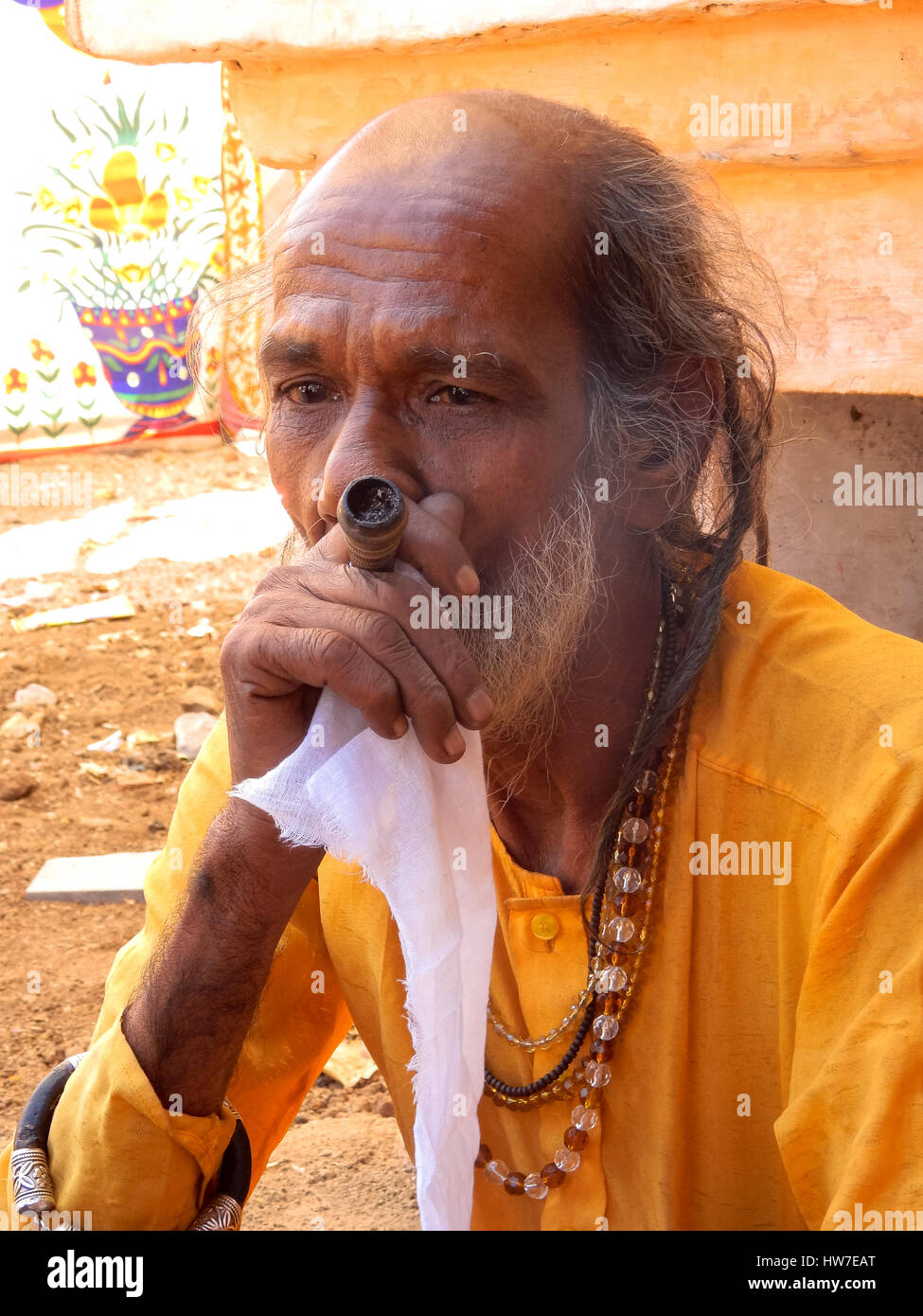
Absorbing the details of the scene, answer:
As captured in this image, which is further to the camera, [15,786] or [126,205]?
[126,205]

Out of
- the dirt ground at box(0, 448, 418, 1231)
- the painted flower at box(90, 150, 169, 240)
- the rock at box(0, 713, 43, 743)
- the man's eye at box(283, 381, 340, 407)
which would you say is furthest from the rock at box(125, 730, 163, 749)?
the painted flower at box(90, 150, 169, 240)

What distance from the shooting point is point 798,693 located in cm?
212

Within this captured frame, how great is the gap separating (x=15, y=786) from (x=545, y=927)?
3788 millimetres

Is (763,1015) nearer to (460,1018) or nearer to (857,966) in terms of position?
(857,966)

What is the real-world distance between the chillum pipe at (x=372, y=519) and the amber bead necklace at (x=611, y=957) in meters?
0.60

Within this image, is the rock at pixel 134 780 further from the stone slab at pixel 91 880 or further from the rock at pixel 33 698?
the rock at pixel 33 698

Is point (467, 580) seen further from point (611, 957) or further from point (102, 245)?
point (102, 245)

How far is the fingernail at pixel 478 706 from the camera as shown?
5.96 feet

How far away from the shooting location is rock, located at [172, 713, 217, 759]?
5.88 metres

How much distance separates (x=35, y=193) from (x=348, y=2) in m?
5.95

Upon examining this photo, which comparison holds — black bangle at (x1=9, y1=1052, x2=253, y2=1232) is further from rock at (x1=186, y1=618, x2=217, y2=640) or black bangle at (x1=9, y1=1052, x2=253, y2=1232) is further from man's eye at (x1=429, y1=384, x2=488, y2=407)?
rock at (x1=186, y1=618, x2=217, y2=640)

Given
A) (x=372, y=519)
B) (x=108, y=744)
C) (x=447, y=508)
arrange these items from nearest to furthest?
(x=372, y=519)
(x=447, y=508)
(x=108, y=744)

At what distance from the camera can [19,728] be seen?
19.7 feet

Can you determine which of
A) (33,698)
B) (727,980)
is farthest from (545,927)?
(33,698)
